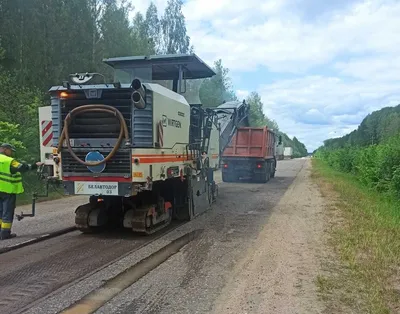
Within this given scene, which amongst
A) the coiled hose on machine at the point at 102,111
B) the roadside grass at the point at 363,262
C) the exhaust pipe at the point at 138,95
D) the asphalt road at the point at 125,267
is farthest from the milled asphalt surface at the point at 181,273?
the exhaust pipe at the point at 138,95

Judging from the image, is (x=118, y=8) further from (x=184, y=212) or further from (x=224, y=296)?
(x=224, y=296)

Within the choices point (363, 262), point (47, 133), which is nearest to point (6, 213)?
point (47, 133)

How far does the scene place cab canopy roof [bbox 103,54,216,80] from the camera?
9.36 metres

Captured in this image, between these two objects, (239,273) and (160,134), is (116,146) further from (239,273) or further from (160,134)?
(239,273)

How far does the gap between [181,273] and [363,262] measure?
8.32 feet

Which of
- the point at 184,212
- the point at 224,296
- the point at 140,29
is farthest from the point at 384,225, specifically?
the point at 140,29

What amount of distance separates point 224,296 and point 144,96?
3.62 m

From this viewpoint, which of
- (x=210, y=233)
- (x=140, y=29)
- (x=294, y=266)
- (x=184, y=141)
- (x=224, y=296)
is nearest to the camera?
(x=224, y=296)

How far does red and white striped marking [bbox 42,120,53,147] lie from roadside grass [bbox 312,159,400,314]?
5369 millimetres

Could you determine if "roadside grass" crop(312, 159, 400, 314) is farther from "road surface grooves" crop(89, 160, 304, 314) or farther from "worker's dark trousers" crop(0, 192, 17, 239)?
"worker's dark trousers" crop(0, 192, 17, 239)

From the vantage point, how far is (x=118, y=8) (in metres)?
29.3

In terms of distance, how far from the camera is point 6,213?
7.74 meters

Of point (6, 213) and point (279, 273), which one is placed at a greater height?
point (6, 213)

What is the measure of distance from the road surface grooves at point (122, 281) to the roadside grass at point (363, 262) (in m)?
2.25
